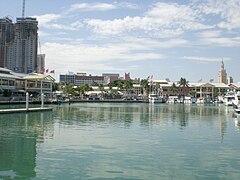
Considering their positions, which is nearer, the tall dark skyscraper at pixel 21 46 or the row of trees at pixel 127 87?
the tall dark skyscraper at pixel 21 46

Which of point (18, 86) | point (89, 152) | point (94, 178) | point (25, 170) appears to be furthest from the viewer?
point (18, 86)

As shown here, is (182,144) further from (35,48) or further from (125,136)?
(35,48)

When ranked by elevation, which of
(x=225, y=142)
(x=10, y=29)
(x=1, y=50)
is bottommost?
(x=225, y=142)

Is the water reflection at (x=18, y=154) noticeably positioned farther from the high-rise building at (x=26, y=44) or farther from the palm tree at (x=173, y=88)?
the palm tree at (x=173, y=88)

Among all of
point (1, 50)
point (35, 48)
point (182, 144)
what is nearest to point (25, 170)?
point (182, 144)

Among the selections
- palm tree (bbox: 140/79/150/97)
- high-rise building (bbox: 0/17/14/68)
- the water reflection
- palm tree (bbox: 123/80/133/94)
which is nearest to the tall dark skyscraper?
high-rise building (bbox: 0/17/14/68)

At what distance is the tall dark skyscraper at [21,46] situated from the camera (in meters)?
167

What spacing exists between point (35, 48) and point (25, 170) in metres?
157

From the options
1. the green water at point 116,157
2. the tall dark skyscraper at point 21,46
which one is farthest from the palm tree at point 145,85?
the green water at point 116,157

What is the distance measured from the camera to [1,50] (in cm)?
17375

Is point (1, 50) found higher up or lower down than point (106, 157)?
higher up

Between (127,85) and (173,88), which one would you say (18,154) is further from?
(173,88)

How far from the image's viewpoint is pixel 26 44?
16738cm

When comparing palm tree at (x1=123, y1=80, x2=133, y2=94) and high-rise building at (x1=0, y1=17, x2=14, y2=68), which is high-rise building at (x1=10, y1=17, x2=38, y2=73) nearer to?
high-rise building at (x1=0, y1=17, x2=14, y2=68)
